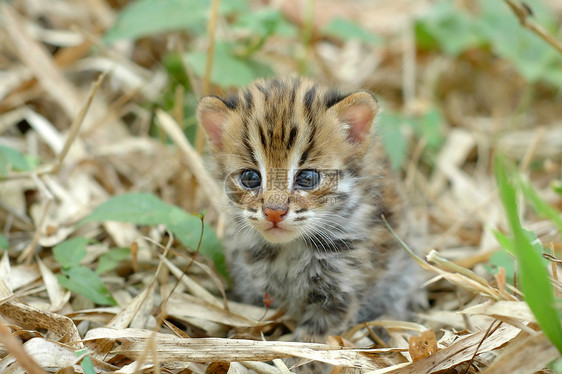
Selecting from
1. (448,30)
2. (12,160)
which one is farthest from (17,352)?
(448,30)

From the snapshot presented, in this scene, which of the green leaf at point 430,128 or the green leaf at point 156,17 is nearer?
the green leaf at point 156,17

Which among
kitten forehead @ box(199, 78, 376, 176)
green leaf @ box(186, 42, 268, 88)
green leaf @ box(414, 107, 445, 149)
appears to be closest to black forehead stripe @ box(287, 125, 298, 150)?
kitten forehead @ box(199, 78, 376, 176)

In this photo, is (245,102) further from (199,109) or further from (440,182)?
(440,182)

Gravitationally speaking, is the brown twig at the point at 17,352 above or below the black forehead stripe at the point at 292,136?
below

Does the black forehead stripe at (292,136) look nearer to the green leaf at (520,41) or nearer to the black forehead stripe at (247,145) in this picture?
the black forehead stripe at (247,145)

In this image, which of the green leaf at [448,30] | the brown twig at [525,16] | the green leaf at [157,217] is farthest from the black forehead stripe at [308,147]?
the green leaf at [448,30]

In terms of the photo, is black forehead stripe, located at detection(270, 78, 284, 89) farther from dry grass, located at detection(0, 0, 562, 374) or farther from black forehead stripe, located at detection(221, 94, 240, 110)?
dry grass, located at detection(0, 0, 562, 374)

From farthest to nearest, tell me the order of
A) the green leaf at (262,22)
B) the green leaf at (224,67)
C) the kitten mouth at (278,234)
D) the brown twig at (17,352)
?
the green leaf at (262,22)
the green leaf at (224,67)
the kitten mouth at (278,234)
the brown twig at (17,352)
